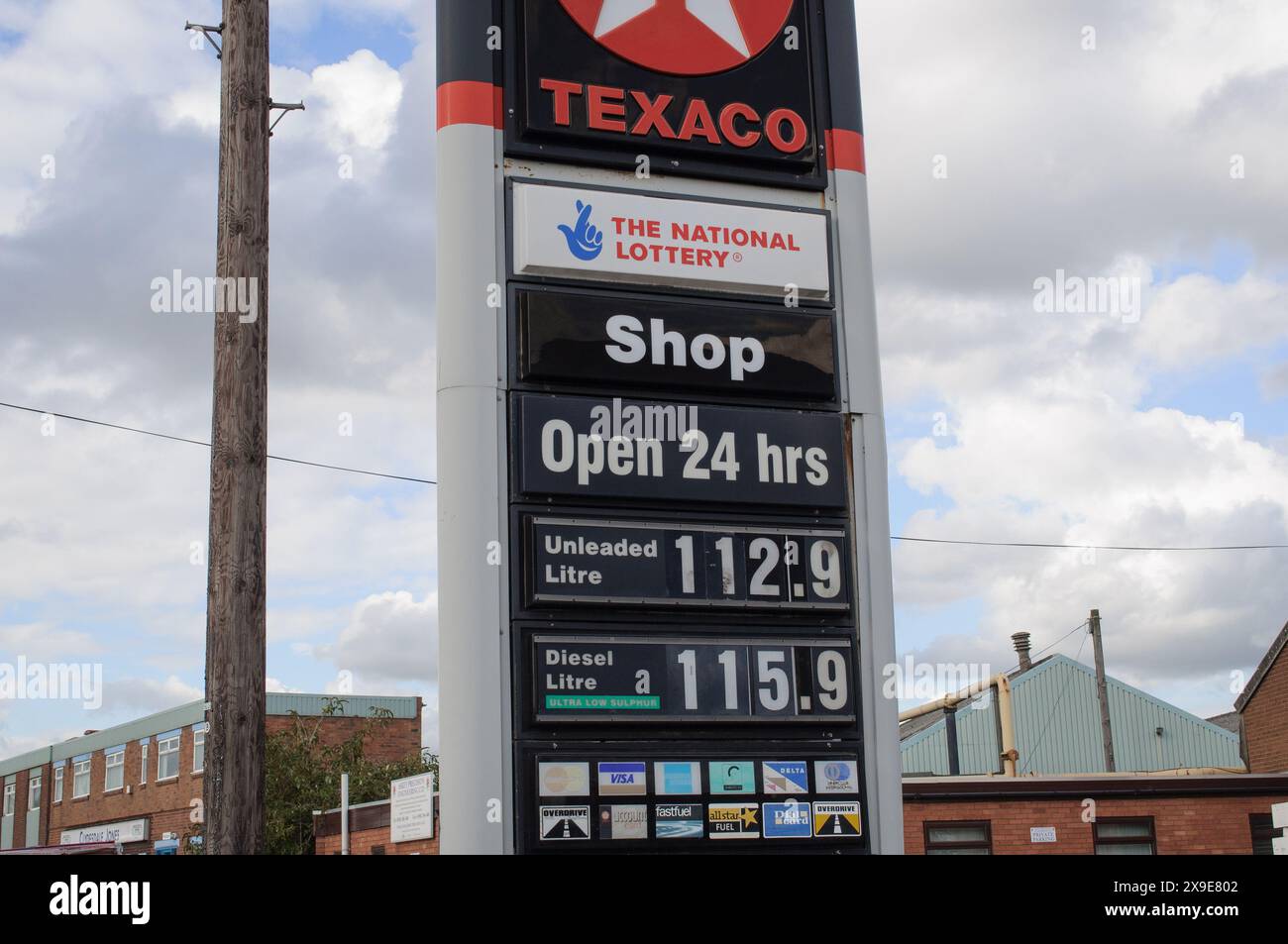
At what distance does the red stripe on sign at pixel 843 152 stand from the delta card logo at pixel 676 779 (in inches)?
147

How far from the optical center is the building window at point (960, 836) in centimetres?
2708

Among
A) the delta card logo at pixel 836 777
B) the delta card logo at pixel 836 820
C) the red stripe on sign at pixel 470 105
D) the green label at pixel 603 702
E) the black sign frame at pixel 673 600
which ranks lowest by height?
the delta card logo at pixel 836 820

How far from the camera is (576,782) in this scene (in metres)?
6.95

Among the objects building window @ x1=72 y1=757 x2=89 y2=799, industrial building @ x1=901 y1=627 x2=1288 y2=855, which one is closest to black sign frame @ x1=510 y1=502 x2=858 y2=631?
industrial building @ x1=901 y1=627 x2=1288 y2=855

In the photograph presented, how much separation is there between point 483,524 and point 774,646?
1674 mm

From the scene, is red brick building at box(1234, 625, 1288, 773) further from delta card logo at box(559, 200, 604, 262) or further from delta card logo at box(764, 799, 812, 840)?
delta card logo at box(559, 200, 604, 262)

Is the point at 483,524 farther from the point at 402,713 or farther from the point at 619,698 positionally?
the point at 402,713

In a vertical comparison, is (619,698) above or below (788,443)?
below

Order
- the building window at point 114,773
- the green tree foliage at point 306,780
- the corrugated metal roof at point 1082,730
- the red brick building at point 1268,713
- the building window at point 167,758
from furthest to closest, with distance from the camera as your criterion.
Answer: the building window at point 114,773
the building window at point 167,758
the corrugated metal roof at point 1082,730
the green tree foliage at point 306,780
the red brick building at point 1268,713

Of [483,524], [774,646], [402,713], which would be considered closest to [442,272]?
[483,524]

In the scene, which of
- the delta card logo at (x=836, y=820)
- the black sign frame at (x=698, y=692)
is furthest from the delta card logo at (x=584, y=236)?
the delta card logo at (x=836, y=820)

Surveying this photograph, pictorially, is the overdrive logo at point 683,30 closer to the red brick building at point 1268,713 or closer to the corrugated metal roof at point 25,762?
the red brick building at point 1268,713

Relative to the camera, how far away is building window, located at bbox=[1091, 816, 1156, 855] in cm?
2742
